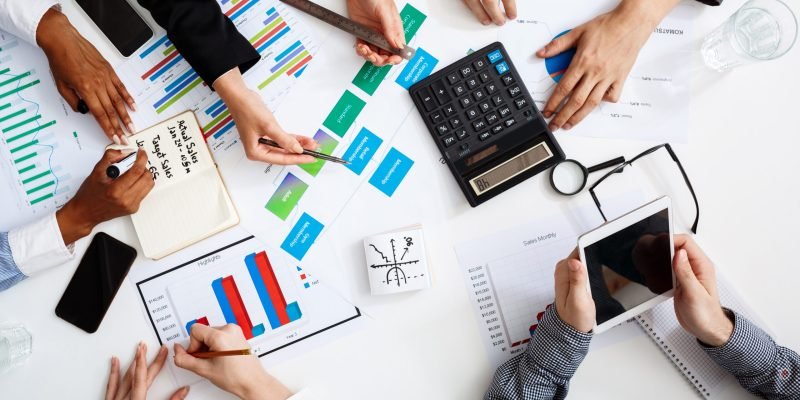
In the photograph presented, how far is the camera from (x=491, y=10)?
1056 millimetres

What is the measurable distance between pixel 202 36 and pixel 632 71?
33.9 inches

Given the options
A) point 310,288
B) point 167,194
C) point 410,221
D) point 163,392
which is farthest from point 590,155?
point 163,392

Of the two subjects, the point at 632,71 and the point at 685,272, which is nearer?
the point at 685,272

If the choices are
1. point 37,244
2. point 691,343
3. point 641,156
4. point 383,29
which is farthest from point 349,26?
point 691,343

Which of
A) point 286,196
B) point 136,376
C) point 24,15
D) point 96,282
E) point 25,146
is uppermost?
point 24,15

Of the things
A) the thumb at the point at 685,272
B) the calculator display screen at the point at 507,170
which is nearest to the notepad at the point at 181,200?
the calculator display screen at the point at 507,170

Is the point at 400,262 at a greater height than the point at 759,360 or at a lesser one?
greater

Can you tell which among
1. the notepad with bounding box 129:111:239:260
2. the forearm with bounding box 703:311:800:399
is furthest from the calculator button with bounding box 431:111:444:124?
the forearm with bounding box 703:311:800:399

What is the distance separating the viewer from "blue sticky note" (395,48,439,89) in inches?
42.4

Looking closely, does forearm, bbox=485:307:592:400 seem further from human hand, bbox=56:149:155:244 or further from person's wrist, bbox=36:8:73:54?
person's wrist, bbox=36:8:73:54

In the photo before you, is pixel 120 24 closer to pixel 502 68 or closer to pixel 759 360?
pixel 502 68

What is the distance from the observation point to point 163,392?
1.08m

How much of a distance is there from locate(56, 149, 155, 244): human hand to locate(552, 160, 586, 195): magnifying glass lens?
813 millimetres

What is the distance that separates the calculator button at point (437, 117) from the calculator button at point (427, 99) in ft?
A: 0.04
